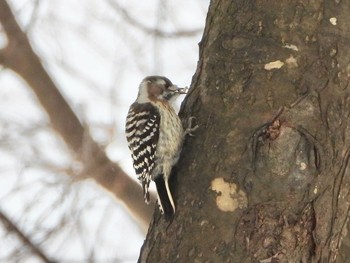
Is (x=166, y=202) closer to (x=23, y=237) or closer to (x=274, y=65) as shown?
(x=274, y=65)

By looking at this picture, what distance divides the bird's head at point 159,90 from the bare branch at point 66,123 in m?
0.72

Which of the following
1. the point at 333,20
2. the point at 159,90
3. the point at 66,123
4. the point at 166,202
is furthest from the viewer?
the point at 66,123

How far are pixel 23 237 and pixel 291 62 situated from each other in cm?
171

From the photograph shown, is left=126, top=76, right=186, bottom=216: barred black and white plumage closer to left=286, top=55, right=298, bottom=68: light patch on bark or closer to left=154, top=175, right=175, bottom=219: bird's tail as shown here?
left=154, top=175, right=175, bottom=219: bird's tail

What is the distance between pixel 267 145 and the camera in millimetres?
2697

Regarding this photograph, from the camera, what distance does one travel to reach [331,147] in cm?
272

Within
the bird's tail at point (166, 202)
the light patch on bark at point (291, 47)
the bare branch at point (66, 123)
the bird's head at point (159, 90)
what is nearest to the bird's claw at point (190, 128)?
the bird's tail at point (166, 202)

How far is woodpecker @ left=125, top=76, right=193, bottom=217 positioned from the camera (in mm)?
3293

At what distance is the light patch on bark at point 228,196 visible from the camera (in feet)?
8.78

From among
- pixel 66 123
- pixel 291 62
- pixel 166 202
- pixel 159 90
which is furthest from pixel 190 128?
pixel 66 123

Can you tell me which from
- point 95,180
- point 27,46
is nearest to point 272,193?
point 95,180

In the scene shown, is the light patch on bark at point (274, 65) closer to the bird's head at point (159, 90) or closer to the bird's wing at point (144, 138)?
the bird's wing at point (144, 138)

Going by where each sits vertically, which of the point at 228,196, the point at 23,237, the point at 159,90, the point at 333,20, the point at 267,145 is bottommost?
the point at 23,237

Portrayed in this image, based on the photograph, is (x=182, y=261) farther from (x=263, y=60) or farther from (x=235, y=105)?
(x=263, y=60)
